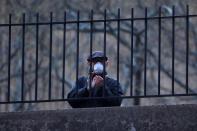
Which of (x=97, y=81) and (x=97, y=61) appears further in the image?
(x=97, y=61)

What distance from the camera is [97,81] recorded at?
42.9 ft

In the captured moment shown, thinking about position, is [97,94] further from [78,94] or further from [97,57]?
[97,57]

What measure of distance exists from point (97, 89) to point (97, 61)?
1.03 feet

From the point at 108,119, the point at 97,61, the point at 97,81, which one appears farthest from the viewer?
the point at 97,61

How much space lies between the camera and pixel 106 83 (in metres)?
13.2

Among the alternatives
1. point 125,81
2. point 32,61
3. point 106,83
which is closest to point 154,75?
point 125,81

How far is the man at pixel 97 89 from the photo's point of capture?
1305 centimetres

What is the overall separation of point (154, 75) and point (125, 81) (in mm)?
1177

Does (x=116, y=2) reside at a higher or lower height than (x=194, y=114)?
higher

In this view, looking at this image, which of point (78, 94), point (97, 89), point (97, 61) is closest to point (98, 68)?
point (97, 61)

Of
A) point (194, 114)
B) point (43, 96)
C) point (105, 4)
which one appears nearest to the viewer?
point (194, 114)

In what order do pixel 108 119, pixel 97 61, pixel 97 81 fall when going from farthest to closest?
pixel 97 61
pixel 97 81
pixel 108 119

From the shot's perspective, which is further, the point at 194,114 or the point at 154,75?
the point at 154,75

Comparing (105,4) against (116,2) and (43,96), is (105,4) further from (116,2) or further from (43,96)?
(43,96)
